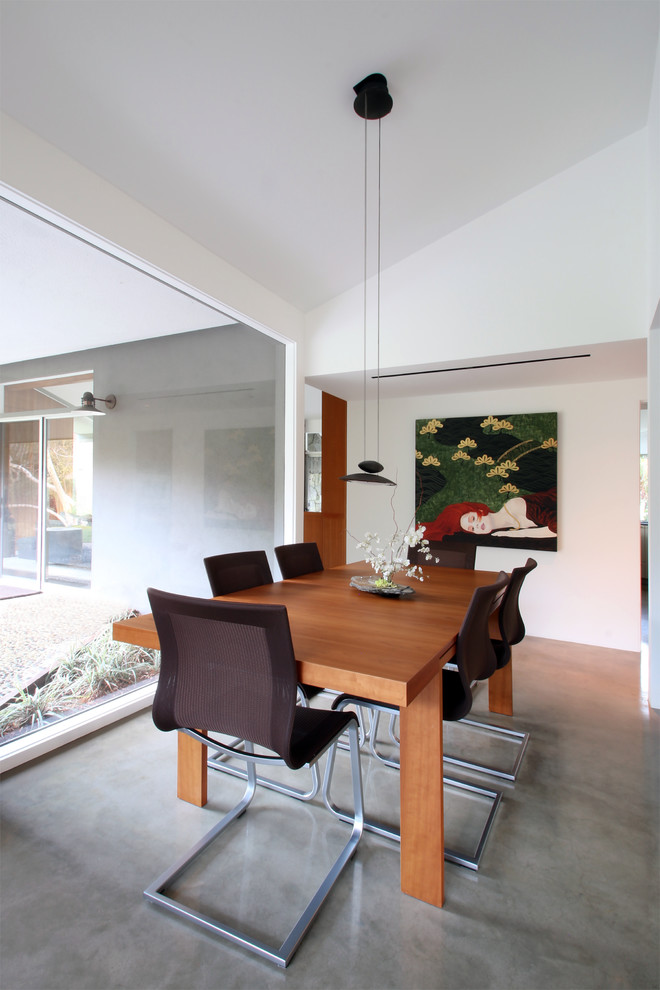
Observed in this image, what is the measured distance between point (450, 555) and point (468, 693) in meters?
1.93

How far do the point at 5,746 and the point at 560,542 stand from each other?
4.19 meters

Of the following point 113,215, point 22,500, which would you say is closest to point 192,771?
point 22,500

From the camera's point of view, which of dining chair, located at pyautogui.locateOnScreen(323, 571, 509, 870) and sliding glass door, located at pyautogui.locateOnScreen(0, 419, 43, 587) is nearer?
dining chair, located at pyautogui.locateOnScreen(323, 571, 509, 870)

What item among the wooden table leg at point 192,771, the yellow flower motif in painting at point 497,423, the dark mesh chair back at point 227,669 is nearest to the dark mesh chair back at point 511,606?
the dark mesh chair back at point 227,669

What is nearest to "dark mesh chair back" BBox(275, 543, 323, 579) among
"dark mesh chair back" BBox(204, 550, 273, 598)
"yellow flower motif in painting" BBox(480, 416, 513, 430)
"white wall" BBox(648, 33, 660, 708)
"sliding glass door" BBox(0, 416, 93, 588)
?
"dark mesh chair back" BBox(204, 550, 273, 598)

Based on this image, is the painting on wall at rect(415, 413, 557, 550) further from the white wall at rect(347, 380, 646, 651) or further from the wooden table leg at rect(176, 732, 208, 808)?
the wooden table leg at rect(176, 732, 208, 808)

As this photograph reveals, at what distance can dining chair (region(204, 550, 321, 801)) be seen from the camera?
219cm

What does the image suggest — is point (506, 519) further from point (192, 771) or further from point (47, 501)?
point (47, 501)

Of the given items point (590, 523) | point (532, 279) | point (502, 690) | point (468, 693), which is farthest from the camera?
point (590, 523)

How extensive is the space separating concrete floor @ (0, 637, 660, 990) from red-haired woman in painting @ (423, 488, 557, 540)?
7.56 ft

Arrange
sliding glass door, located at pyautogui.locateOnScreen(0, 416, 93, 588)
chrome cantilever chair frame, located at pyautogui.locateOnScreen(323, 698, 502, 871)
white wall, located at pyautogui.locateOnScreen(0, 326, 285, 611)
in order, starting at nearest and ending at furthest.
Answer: chrome cantilever chair frame, located at pyautogui.locateOnScreen(323, 698, 502, 871), sliding glass door, located at pyautogui.locateOnScreen(0, 416, 93, 588), white wall, located at pyautogui.locateOnScreen(0, 326, 285, 611)

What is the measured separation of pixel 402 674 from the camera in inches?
53.7

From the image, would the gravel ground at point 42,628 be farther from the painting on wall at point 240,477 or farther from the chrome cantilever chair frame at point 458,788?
the chrome cantilever chair frame at point 458,788

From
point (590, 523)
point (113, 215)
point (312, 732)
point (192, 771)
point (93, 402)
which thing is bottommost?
point (192, 771)
